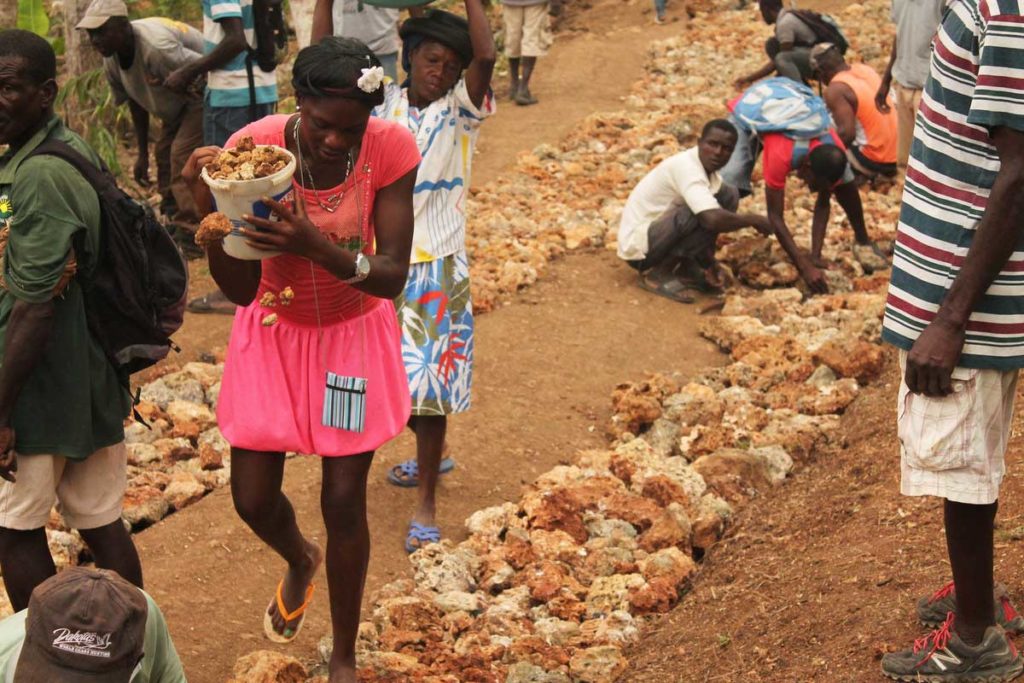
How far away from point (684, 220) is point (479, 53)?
333cm

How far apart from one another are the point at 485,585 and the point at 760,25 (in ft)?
35.9

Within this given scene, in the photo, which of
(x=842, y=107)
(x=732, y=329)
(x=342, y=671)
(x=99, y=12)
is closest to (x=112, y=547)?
(x=342, y=671)

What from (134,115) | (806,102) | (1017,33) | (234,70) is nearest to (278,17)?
(234,70)

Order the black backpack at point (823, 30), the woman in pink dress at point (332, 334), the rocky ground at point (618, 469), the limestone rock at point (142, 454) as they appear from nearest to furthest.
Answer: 1. the woman in pink dress at point (332, 334)
2. the rocky ground at point (618, 469)
3. the limestone rock at point (142, 454)
4. the black backpack at point (823, 30)

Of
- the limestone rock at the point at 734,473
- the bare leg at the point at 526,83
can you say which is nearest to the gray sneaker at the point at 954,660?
the limestone rock at the point at 734,473

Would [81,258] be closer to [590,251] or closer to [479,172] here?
[590,251]

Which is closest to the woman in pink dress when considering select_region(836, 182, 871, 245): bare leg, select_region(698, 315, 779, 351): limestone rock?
select_region(698, 315, 779, 351): limestone rock

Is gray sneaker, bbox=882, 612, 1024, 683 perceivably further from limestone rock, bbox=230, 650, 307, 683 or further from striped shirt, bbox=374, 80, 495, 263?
striped shirt, bbox=374, 80, 495, 263

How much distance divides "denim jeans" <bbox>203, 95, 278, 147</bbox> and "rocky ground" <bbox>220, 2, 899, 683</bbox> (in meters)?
1.53

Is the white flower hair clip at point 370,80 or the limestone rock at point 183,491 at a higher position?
the white flower hair clip at point 370,80

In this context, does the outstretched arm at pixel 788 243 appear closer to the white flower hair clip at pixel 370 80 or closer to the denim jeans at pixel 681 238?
the denim jeans at pixel 681 238

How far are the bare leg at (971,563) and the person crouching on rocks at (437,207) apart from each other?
6.45 feet

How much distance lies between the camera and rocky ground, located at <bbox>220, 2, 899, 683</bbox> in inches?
155

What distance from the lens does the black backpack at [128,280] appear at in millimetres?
3225
